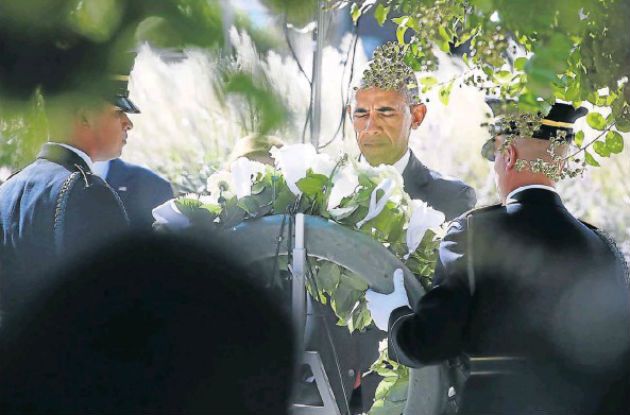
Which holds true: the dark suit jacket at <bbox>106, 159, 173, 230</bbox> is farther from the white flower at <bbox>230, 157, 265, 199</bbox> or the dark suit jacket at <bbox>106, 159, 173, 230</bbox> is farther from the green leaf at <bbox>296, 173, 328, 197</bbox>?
the green leaf at <bbox>296, 173, 328, 197</bbox>

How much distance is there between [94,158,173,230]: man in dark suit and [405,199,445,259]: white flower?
645 mm

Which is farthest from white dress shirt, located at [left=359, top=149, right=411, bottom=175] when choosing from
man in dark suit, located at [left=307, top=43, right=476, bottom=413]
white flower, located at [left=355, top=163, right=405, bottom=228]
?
white flower, located at [left=355, top=163, right=405, bottom=228]

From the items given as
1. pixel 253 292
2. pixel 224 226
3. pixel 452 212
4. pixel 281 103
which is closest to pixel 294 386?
pixel 253 292

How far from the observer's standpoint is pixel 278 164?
2342 millimetres

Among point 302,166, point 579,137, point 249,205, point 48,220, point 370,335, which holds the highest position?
point 579,137

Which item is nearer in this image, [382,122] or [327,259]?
[327,259]

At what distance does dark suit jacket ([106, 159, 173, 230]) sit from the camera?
2500 millimetres

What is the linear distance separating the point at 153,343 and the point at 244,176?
46 centimetres

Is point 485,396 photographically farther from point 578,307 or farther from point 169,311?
point 169,311

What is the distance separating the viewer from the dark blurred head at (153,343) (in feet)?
7.46

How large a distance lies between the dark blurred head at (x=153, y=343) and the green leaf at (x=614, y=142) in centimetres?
89

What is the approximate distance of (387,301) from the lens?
2227mm

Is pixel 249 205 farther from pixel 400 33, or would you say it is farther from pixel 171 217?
pixel 400 33

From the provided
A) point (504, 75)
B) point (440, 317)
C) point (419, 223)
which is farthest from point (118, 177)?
point (504, 75)
